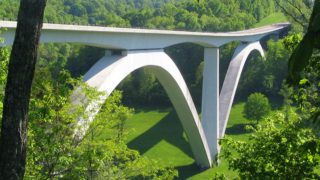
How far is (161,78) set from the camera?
1143 inches

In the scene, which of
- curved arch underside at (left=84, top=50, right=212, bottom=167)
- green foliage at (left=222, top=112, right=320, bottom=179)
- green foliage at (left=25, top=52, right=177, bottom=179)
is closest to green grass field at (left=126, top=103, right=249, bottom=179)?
curved arch underside at (left=84, top=50, right=212, bottom=167)

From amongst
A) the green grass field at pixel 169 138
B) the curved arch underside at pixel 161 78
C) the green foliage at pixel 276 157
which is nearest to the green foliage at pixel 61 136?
the curved arch underside at pixel 161 78

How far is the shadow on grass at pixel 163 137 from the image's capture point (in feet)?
132

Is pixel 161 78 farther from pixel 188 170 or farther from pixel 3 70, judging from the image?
pixel 3 70

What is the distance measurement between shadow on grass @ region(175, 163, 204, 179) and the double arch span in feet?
2.08

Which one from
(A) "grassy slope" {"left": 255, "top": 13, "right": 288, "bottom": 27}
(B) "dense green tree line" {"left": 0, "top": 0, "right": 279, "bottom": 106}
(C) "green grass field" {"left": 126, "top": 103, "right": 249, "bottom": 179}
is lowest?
(C) "green grass field" {"left": 126, "top": 103, "right": 249, "bottom": 179}

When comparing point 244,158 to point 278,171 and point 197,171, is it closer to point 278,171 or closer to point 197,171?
point 278,171

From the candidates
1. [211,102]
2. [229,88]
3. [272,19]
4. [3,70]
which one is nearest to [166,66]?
[211,102]

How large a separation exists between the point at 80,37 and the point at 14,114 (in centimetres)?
1573

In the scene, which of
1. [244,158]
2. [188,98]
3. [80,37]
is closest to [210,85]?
[188,98]

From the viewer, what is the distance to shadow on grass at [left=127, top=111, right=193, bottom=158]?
4016 cm

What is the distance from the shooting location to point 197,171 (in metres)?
34.5

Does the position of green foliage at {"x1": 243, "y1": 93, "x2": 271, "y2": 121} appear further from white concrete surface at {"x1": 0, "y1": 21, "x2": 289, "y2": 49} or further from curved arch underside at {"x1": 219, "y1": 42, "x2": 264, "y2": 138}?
white concrete surface at {"x1": 0, "y1": 21, "x2": 289, "y2": 49}

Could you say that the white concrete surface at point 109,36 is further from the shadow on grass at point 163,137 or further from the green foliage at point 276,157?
the shadow on grass at point 163,137
